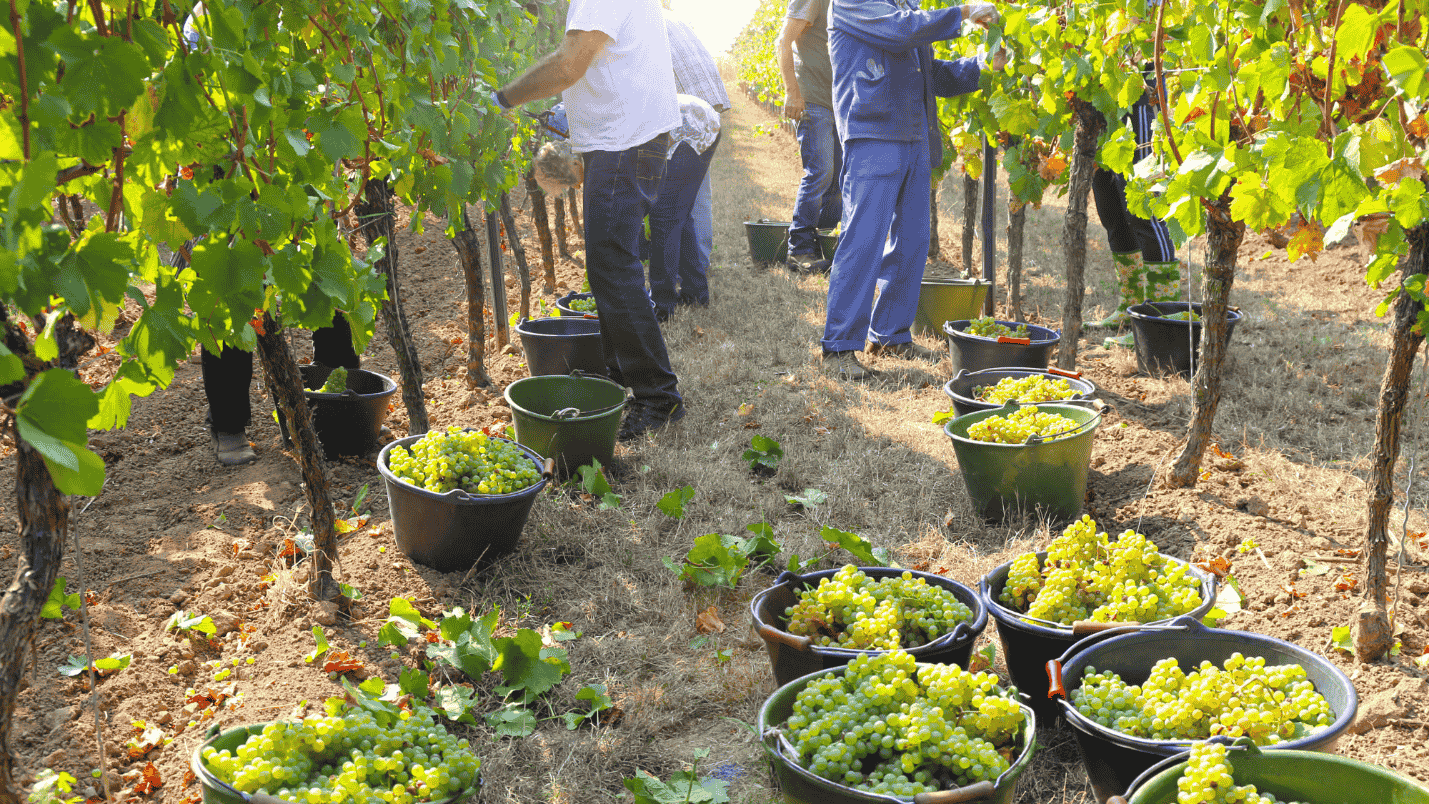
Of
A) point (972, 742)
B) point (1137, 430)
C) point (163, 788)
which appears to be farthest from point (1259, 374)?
point (163, 788)

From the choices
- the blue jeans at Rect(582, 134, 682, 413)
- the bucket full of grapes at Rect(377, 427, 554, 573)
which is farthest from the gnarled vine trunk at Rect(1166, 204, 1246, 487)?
the bucket full of grapes at Rect(377, 427, 554, 573)

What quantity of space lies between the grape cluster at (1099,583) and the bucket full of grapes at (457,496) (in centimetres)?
134

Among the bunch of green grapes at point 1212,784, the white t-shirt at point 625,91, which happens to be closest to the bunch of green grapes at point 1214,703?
the bunch of green grapes at point 1212,784

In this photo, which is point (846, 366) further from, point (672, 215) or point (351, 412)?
point (351, 412)

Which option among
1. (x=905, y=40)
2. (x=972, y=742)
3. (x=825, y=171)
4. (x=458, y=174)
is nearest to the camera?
(x=972, y=742)

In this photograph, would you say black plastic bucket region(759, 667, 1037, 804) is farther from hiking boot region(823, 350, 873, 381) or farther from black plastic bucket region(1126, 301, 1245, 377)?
black plastic bucket region(1126, 301, 1245, 377)

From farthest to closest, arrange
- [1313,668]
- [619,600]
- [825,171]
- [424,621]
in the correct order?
[825,171], [619,600], [424,621], [1313,668]

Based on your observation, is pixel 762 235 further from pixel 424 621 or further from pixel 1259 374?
pixel 424 621

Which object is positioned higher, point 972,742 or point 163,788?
point 972,742

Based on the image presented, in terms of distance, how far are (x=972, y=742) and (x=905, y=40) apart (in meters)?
3.32

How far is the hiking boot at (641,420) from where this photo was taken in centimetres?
377

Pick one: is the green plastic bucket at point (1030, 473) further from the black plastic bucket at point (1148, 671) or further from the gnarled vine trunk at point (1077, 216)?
the gnarled vine trunk at point (1077, 216)

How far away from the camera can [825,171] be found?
22.0ft

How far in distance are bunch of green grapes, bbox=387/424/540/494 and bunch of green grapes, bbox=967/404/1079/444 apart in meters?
1.40
